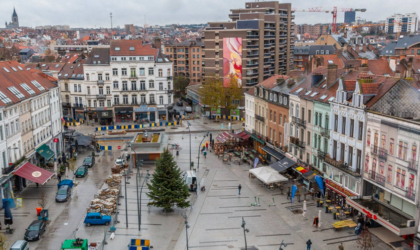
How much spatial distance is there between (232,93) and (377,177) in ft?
182

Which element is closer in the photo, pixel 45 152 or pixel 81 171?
pixel 81 171

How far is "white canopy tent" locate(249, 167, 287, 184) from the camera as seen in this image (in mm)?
47094

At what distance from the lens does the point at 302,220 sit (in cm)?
3906

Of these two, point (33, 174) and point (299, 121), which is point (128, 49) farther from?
point (299, 121)

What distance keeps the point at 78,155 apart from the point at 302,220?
38.6 m

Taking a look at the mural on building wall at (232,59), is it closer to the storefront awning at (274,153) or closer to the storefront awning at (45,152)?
the storefront awning at (274,153)

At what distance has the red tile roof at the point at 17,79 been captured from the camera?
48.3 meters

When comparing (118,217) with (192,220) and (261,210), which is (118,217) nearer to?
(192,220)

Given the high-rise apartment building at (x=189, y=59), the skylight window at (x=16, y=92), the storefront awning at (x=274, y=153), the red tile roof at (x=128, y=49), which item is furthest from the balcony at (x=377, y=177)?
the high-rise apartment building at (x=189, y=59)

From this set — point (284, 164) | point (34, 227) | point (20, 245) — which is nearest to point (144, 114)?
point (284, 164)

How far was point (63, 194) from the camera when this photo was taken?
44.3 metres

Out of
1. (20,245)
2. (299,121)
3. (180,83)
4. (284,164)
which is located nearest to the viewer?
(20,245)

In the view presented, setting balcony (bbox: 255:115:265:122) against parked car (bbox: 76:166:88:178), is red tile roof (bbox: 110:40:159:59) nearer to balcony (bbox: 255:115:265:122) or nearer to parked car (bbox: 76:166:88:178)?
balcony (bbox: 255:115:265:122)

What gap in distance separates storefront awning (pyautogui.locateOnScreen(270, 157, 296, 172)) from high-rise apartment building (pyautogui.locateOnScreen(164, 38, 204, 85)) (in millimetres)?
77192
